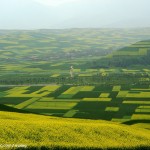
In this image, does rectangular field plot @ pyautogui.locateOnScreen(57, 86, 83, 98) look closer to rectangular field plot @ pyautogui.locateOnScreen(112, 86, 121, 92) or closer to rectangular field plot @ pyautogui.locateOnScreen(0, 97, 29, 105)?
rectangular field plot @ pyautogui.locateOnScreen(112, 86, 121, 92)

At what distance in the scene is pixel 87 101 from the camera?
513 feet

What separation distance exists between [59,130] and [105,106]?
8211 centimetres

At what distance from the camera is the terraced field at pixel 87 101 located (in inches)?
5032

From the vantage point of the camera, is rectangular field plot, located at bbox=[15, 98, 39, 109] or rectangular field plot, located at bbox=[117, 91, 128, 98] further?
rectangular field plot, located at bbox=[117, 91, 128, 98]

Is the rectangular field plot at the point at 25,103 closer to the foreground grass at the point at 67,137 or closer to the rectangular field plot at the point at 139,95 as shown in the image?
the rectangular field plot at the point at 139,95

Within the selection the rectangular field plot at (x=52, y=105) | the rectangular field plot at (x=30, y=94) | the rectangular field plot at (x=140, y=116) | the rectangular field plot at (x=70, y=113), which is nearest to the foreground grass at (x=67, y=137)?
the rectangular field plot at (x=140, y=116)

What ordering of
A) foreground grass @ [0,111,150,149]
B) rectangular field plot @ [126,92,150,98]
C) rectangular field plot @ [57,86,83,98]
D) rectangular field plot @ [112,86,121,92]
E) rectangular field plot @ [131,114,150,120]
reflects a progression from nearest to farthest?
1. foreground grass @ [0,111,150,149]
2. rectangular field plot @ [131,114,150,120]
3. rectangular field plot @ [126,92,150,98]
4. rectangular field plot @ [57,86,83,98]
5. rectangular field plot @ [112,86,121,92]

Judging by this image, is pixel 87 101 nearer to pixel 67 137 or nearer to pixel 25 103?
pixel 25 103

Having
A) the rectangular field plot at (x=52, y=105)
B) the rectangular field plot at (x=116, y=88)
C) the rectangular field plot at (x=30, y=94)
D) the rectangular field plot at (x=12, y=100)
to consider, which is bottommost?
the rectangular field plot at (x=52, y=105)

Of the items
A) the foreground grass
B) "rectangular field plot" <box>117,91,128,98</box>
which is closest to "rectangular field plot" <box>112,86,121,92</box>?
"rectangular field plot" <box>117,91,128,98</box>

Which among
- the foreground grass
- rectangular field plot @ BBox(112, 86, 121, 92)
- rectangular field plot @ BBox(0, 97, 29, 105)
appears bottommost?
rectangular field plot @ BBox(0, 97, 29, 105)

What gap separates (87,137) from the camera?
62188 millimetres

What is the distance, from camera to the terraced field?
12782cm

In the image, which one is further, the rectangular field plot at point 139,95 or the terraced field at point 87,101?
the rectangular field plot at point 139,95
